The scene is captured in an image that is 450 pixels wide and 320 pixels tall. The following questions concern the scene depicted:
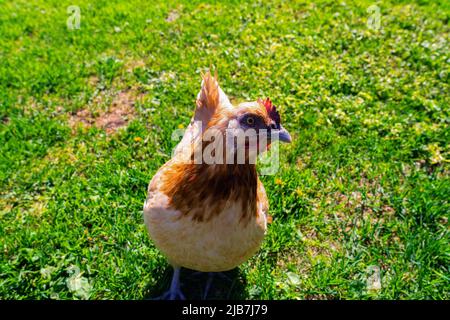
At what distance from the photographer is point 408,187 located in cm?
355

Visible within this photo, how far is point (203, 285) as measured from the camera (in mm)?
2949

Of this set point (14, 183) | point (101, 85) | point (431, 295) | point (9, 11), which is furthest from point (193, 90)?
point (9, 11)

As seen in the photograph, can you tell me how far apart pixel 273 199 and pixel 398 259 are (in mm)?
1128

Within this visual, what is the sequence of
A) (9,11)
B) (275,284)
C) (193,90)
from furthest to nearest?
(9,11), (193,90), (275,284)

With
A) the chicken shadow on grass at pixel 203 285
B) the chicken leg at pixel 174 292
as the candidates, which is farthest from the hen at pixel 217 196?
the chicken shadow on grass at pixel 203 285

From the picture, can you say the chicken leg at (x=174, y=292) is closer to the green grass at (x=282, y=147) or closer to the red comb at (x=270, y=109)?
the green grass at (x=282, y=147)

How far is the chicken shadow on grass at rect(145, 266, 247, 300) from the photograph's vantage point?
2873 mm

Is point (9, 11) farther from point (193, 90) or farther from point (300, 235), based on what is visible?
point (300, 235)

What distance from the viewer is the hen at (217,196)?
200 cm

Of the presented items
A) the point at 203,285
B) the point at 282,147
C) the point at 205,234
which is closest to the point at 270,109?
the point at 205,234

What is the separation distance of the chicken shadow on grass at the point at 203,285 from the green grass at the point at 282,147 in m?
0.02

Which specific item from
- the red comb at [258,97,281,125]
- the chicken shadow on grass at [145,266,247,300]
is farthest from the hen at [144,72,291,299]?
the chicken shadow on grass at [145,266,247,300]
